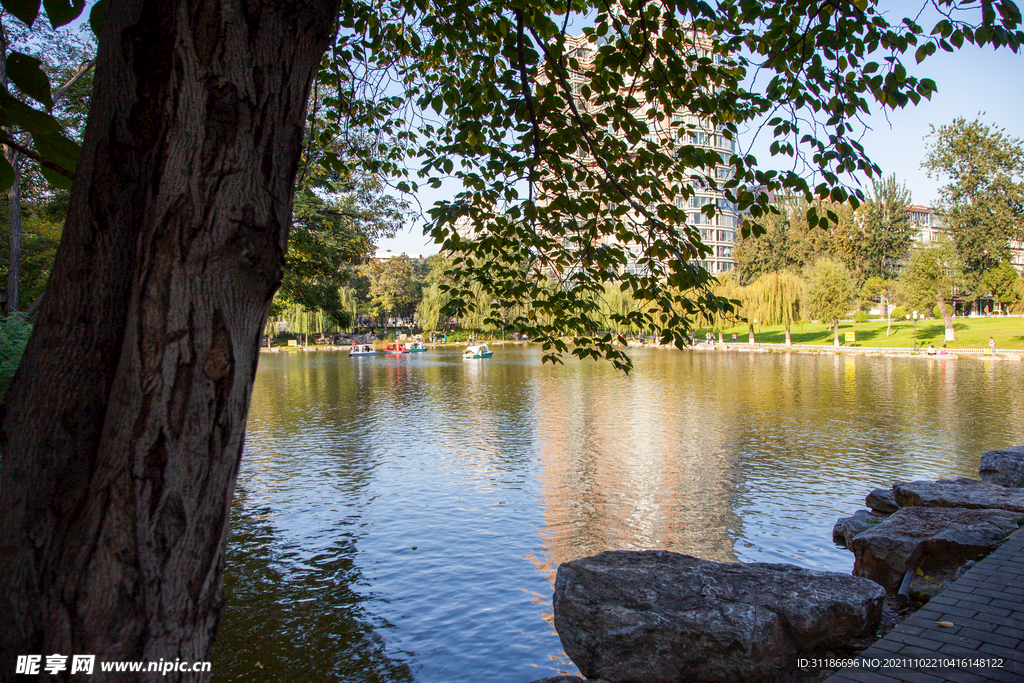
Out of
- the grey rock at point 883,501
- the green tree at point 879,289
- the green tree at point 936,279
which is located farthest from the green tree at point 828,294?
the grey rock at point 883,501

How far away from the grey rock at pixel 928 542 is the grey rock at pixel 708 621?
5.41 ft

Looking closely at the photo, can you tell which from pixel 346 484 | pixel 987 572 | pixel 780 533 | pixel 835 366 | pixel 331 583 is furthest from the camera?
pixel 835 366

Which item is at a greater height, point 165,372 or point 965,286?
point 965,286

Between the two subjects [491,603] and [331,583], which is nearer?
[491,603]

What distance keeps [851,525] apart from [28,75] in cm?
976

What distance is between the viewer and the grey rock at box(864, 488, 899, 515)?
931 cm

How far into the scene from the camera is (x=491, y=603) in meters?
7.45

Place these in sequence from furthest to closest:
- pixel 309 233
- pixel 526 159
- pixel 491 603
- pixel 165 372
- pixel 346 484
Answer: pixel 309 233, pixel 346 484, pixel 491 603, pixel 526 159, pixel 165 372

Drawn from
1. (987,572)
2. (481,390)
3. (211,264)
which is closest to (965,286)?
(481,390)

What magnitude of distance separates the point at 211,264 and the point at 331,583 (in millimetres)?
7193

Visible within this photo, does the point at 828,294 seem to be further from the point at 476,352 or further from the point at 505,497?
the point at 505,497

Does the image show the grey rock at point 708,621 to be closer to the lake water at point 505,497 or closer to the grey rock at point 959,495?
the lake water at point 505,497

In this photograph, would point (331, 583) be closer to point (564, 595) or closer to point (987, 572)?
point (564, 595)

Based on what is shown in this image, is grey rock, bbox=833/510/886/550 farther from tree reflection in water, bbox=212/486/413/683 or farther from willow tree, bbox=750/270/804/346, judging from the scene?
willow tree, bbox=750/270/804/346
